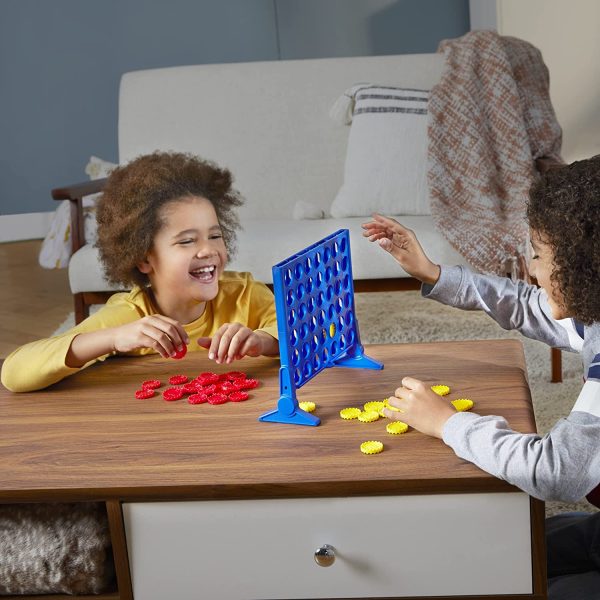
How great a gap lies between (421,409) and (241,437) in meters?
0.21

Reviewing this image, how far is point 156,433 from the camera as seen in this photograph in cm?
120

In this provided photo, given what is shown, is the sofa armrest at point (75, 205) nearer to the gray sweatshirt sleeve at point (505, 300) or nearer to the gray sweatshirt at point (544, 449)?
the gray sweatshirt sleeve at point (505, 300)

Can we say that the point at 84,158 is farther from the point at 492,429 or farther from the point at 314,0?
the point at 492,429

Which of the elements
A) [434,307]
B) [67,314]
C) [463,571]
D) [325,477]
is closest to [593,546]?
[463,571]

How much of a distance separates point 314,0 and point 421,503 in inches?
169

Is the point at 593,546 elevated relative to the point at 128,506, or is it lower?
lower

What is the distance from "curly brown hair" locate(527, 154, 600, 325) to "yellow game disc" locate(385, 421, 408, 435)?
0.76ft

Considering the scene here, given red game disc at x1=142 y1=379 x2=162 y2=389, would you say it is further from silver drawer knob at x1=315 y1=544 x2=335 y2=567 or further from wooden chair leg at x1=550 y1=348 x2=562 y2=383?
wooden chair leg at x1=550 y1=348 x2=562 y2=383

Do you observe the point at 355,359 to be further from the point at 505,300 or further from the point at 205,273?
the point at 205,273

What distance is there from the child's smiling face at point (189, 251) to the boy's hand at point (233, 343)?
194 mm

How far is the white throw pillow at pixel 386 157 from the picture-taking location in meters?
2.84

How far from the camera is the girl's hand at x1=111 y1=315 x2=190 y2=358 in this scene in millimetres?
1383

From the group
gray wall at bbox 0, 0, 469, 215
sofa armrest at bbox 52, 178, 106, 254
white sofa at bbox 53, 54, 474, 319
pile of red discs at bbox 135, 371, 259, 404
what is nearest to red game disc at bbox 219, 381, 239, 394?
pile of red discs at bbox 135, 371, 259, 404

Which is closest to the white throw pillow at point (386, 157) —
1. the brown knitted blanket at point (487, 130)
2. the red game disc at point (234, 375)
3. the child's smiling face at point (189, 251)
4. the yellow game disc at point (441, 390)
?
the brown knitted blanket at point (487, 130)
